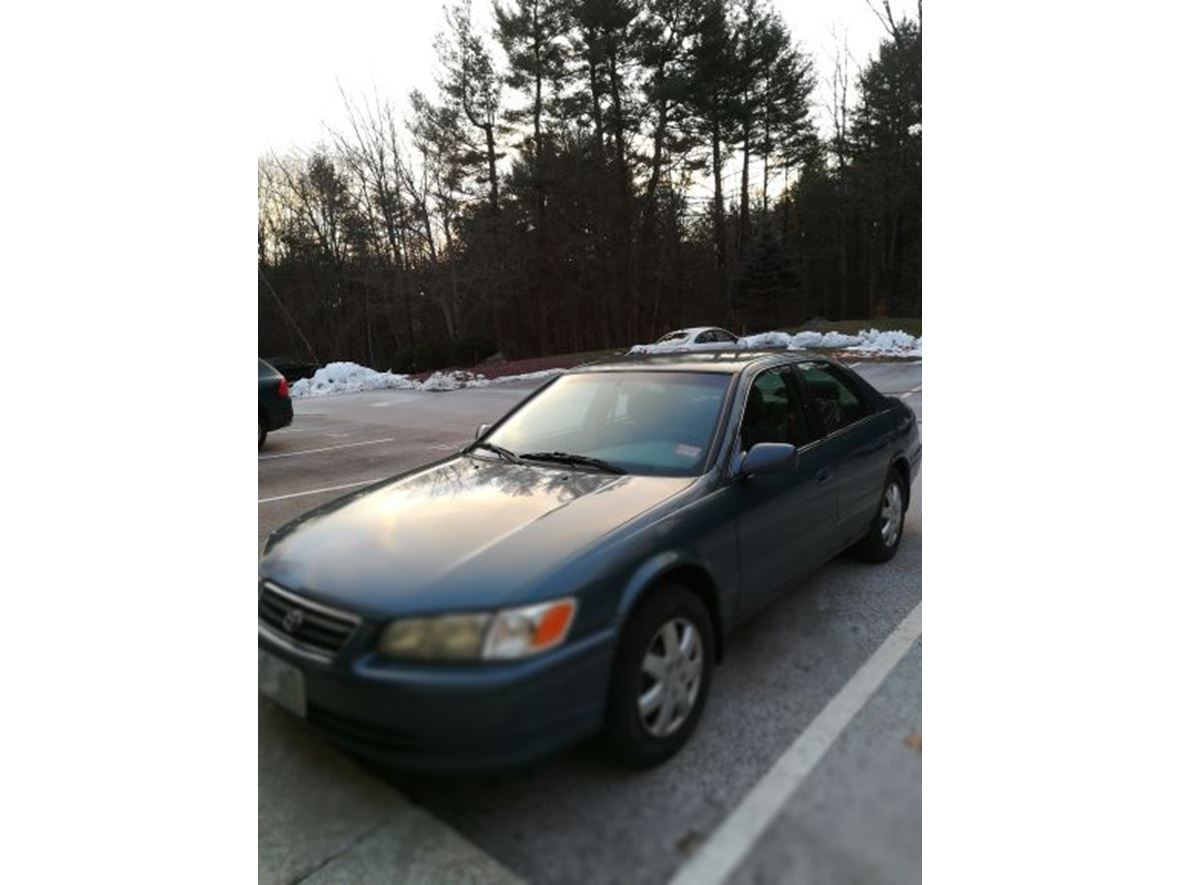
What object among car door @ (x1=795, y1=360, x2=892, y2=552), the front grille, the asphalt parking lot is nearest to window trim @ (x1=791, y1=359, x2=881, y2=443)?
car door @ (x1=795, y1=360, x2=892, y2=552)

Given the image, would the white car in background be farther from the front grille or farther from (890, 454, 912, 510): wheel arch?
the front grille

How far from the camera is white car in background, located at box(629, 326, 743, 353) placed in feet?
10.8

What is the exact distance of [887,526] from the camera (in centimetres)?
302

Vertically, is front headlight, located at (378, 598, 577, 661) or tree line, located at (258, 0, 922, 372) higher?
tree line, located at (258, 0, 922, 372)

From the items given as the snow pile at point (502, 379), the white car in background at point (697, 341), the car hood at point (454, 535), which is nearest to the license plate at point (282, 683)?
the car hood at point (454, 535)

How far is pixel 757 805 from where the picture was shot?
4.82 feet

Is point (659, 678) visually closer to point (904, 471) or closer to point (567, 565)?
point (567, 565)

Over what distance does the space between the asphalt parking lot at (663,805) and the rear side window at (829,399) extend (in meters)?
0.69

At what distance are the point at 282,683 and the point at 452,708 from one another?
47 centimetres

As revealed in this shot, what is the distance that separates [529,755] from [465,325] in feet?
7.93

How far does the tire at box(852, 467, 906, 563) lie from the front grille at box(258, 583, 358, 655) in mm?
2235

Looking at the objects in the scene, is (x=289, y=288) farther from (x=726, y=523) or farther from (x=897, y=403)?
(x=897, y=403)
